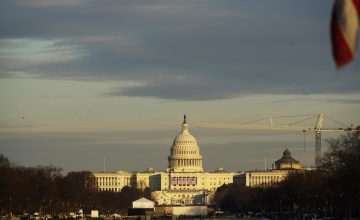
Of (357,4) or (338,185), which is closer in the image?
(357,4)

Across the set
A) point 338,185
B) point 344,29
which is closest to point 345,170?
point 338,185

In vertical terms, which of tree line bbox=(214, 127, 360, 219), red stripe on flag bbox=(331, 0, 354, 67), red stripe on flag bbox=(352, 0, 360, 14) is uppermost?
tree line bbox=(214, 127, 360, 219)

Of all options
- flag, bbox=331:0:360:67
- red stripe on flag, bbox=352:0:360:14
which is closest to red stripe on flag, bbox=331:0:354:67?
flag, bbox=331:0:360:67

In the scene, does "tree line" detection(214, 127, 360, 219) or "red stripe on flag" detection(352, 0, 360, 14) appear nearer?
"red stripe on flag" detection(352, 0, 360, 14)

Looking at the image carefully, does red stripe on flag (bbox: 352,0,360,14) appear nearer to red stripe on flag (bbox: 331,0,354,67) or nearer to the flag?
the flag

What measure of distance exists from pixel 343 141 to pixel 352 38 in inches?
4633

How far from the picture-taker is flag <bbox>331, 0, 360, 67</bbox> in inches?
266

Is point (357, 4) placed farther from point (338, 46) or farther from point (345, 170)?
point (345, 170)

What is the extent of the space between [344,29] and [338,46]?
0.36 ft

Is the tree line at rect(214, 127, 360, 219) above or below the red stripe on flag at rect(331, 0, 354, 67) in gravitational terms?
above

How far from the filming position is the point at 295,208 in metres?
196

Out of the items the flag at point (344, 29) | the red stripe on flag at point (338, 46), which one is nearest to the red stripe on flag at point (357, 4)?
the flag at point (344, 29)

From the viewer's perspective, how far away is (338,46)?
6.80 meters

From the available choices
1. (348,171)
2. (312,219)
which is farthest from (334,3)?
(312,219)
